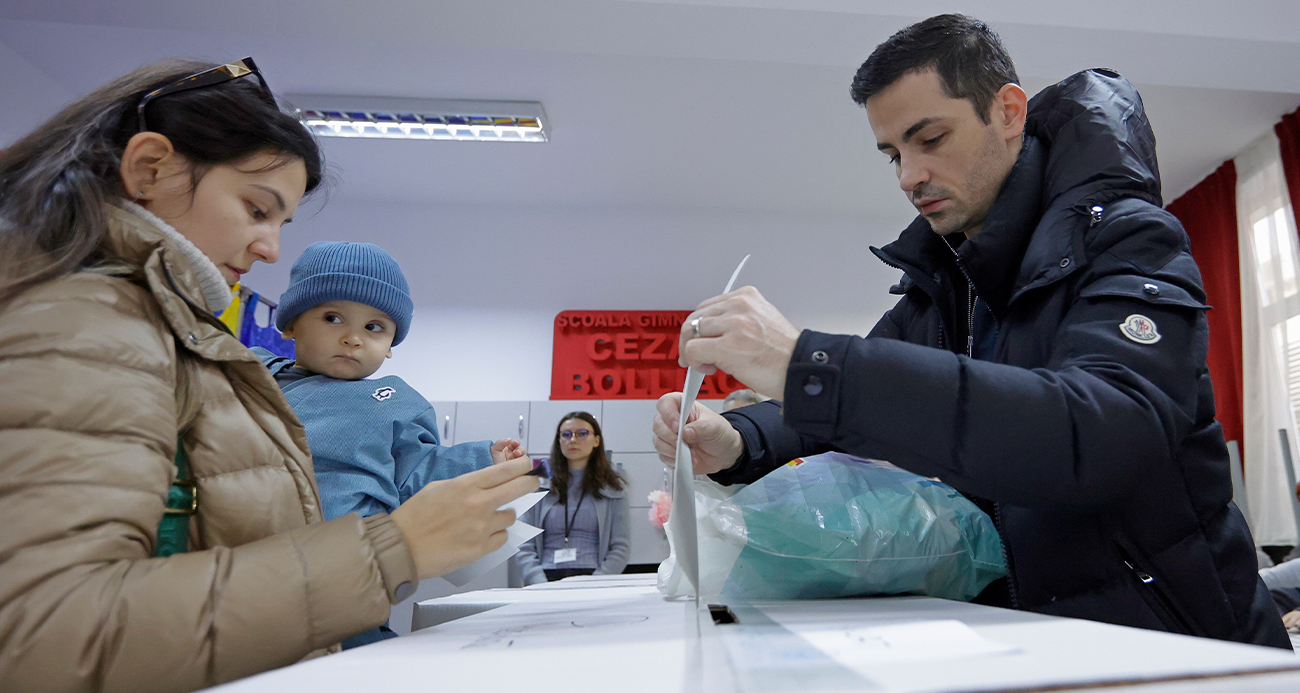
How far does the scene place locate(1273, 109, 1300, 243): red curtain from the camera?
444 centimetres

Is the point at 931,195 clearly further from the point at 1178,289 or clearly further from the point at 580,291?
the point at 580,291

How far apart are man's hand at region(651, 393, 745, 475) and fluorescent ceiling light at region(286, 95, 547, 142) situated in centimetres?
385

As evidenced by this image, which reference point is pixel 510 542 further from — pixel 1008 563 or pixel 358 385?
pixel 358 385

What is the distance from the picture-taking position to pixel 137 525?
0.62 m

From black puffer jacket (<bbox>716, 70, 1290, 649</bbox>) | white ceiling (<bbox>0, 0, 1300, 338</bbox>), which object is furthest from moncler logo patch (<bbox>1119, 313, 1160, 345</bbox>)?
white ceiling (<bbox>0, 0, 1300, 338</bbox>)

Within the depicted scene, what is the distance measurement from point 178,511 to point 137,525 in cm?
13

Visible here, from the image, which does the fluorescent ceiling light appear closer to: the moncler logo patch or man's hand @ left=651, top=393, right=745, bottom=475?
man's hand @ left=651, top=393, right=745, bottom=475

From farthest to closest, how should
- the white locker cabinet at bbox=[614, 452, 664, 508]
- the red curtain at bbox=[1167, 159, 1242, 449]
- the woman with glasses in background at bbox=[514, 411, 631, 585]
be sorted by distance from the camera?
1. the white locker cabinet at bbox=[614, 452, 664, 508]
2. the red curtain at bbox=[1167, 159, 1242, 449]
3. the woman with glasses in background at bbox=[514, 411, 631, 585]

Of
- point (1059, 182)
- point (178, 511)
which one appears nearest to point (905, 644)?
point (178, 511)

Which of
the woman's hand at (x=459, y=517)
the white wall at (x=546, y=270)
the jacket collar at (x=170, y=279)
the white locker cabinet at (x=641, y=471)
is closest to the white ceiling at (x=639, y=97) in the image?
the white wall at (x=546, y=270)

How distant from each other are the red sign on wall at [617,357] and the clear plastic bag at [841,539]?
462cm

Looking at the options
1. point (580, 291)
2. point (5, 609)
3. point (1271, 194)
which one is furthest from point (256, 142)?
point (1271, 194)

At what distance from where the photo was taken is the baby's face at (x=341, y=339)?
1.77 metres

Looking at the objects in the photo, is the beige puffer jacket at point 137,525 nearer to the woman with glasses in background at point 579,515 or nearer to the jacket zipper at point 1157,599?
the jacket zipper at point 1157,599
